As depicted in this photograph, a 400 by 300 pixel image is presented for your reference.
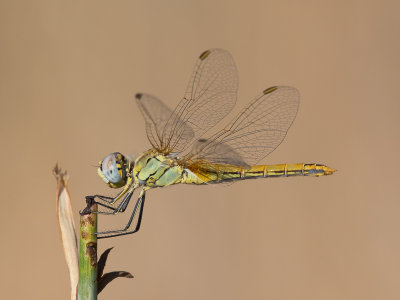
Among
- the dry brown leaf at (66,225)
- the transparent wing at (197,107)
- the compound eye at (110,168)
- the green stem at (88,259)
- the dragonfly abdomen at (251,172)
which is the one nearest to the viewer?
the green stem at (88,259)

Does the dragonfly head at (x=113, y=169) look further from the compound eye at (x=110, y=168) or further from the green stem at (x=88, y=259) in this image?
the green stem at (x=88, y=259)

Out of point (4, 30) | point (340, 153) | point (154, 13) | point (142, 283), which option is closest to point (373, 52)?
point (340, 153)

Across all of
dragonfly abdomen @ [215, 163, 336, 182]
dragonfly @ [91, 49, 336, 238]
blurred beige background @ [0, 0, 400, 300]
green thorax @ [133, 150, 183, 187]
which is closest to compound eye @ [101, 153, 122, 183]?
dragonfly @ [91, 49, 336, 238]

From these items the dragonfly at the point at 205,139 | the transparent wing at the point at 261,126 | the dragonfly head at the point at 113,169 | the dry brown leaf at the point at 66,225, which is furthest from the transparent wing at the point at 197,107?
the dry brown leaf at the point at 66,225

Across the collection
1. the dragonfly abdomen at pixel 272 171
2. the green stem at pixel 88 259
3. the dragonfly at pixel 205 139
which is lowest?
the green stem at pixel 88 259

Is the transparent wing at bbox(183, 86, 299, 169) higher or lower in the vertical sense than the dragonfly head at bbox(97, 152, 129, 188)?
higher

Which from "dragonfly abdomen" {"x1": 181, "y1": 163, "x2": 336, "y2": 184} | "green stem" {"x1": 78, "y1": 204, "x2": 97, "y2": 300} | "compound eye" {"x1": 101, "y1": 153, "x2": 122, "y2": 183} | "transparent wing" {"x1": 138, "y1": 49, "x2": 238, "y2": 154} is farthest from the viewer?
"dragonfly abdomen" {"x1": 181, "y1": 163, "x2": 336, "y2": 184}

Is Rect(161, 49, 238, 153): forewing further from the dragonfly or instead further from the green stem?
the green stem
